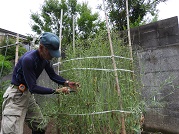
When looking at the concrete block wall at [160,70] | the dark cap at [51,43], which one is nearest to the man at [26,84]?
the dark cap at [51,43]

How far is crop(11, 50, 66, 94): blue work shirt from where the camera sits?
2092 millimetres

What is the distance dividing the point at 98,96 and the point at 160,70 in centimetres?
137

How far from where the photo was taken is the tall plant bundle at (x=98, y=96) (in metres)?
2.09

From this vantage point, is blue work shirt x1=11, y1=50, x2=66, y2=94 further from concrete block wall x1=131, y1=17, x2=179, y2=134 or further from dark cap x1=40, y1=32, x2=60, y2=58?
concrete block wall x1=131, y1=17, x2=179, y2=134

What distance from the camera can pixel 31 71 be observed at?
214 centimetres

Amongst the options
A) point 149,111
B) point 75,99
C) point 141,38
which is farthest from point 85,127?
point 141,38

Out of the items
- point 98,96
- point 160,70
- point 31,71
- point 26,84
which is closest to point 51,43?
point 31,71

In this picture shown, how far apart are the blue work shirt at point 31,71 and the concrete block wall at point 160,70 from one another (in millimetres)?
1337

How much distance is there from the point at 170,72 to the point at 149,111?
2.34ft

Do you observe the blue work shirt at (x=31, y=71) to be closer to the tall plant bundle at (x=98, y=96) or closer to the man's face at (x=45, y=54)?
the man's face at (x=45, y=54)

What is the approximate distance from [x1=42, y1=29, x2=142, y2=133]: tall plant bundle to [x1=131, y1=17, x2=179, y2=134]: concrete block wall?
726 mm

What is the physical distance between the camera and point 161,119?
3072 mm

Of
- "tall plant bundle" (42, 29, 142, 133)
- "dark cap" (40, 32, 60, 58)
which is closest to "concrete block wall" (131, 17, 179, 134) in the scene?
"tall plant bundle" (42, 29, 142, 133)

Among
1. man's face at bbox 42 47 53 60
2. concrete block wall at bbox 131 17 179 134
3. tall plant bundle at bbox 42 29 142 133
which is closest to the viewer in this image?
tall plant bundle at bbox 42 29 142 133
